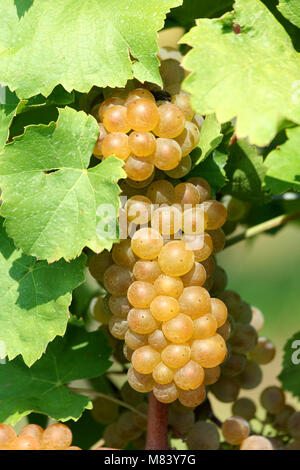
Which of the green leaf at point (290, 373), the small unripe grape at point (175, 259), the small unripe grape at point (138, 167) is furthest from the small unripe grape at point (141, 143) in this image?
the green leaf at point (290, 373)

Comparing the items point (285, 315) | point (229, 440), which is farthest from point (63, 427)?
point (285, 315)

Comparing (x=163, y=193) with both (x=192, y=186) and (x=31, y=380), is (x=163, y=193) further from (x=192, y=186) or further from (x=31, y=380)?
(x=31, y=380)

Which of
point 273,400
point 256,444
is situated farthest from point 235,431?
point 273,400

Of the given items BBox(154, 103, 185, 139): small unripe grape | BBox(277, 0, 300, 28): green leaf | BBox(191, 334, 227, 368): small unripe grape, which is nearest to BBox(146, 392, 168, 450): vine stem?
BBox(191, 334, 227, 368): small unripe grape

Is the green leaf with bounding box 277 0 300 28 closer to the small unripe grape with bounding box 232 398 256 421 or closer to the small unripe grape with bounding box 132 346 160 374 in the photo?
the small unripe grape with bounding box 132 346 160 374

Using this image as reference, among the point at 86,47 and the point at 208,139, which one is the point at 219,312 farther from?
the point at 86,47

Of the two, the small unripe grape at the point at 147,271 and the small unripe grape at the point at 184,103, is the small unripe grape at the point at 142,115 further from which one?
the small unripe grape at the point at 147,271
